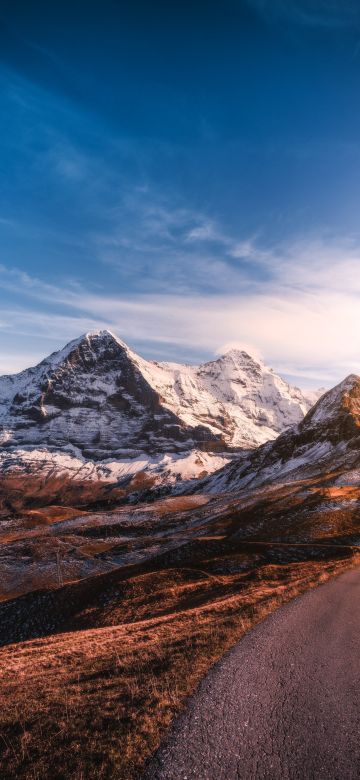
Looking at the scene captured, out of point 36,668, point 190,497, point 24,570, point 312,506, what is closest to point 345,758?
point 36,668

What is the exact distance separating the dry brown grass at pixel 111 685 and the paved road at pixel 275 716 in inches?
26.4

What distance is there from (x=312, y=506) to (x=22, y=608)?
47530mm

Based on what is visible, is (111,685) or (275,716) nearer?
(275,716)

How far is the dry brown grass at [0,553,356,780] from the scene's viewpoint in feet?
27.2

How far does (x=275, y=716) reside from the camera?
31.6ft

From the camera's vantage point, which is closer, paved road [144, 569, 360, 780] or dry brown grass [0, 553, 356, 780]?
paved road [144, 569, 360, 780]

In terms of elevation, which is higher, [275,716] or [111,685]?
[275,716]

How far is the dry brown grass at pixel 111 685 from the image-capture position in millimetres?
8305

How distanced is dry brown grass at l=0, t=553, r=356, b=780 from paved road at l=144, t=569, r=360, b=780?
67 cm

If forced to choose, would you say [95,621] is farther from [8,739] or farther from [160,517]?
[160,517]

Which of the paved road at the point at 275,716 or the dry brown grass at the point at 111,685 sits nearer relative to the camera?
the paved road at the point at 275,716

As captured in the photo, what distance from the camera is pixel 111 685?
1232cm

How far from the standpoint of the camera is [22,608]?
1564 inches

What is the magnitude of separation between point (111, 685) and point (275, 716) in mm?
5265
